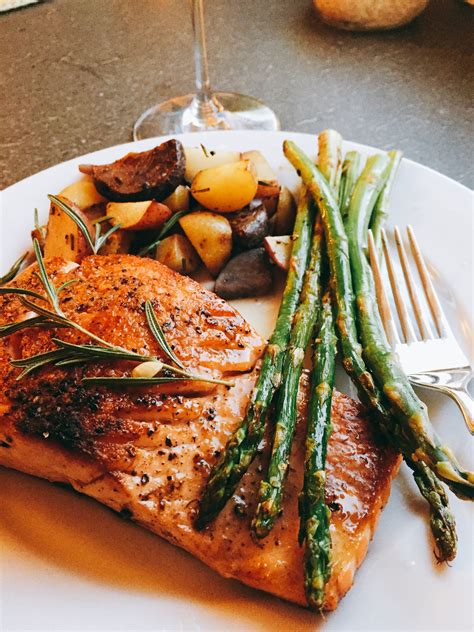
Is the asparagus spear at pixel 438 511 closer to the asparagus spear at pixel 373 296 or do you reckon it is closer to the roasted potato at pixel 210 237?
the asparagus spear at pixel 373 296

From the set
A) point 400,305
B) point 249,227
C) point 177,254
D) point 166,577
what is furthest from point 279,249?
point 166,577

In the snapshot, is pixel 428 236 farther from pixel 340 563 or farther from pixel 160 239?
pixel 340 563

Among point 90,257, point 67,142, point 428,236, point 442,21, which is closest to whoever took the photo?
point 90,257

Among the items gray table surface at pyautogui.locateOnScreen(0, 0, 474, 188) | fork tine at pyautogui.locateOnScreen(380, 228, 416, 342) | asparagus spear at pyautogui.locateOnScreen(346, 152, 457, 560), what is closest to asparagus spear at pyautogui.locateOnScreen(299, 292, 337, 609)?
asparagus spear at pyautogui.locateOnScreen(346, 152, 457, 560)

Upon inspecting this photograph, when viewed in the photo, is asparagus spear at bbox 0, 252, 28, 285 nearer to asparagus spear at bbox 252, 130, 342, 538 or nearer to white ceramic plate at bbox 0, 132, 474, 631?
white ceramic plate at bbox 0, 132, 474, 631

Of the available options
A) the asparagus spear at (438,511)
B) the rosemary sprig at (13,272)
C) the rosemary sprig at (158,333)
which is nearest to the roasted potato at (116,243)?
the rosemary sprig at (13,272)

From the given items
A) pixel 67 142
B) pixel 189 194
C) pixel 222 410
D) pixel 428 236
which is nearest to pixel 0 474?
pixel 222 410
